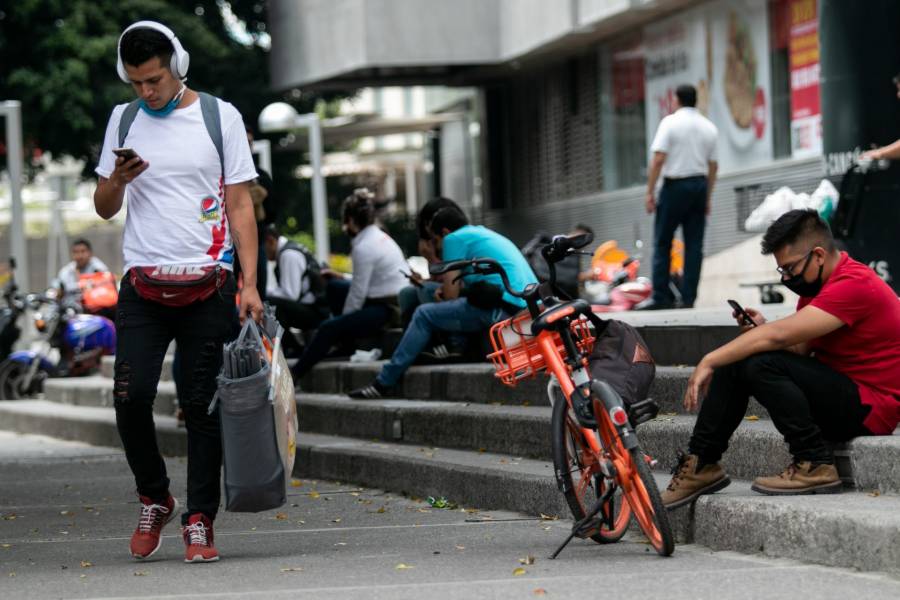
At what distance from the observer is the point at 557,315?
6.67m

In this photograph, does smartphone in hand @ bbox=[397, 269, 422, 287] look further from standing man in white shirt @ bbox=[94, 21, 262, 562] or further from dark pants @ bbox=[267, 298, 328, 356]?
standing man in white shirt @ bbox=[94, 21, 262, 562]

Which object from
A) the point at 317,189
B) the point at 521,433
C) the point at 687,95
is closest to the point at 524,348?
the point at 521,433

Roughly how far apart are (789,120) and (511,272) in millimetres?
8735

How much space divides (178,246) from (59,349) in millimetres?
12373

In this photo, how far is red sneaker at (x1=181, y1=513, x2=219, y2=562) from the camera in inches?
265

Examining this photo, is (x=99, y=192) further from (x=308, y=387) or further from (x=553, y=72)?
(x=553, y=72)

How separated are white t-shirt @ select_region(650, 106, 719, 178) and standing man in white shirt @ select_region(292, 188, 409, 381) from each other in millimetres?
2181

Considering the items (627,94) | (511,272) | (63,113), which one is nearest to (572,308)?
(511,272)

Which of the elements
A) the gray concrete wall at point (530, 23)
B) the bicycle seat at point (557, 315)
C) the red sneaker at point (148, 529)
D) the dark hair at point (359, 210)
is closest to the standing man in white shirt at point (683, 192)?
the dark hair at point (359, 210)

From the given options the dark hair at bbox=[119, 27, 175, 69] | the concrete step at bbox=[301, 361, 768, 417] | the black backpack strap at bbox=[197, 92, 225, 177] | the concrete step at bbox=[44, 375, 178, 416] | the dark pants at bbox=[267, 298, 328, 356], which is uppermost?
the dark hair at bbox=[119, 27, 175, 69]

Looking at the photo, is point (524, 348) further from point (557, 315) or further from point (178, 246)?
point (178, 246)

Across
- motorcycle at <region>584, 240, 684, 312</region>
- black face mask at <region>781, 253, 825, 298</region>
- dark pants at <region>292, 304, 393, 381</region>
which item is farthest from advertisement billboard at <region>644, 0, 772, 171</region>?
black face mask at <region>781, 253, 825, 298</region>

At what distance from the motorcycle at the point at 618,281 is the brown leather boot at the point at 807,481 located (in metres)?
9.66

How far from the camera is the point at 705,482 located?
6.77m
